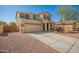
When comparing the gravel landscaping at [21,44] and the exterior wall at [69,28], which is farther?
the exterior wall at [69,28]

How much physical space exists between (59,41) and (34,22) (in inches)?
27.4

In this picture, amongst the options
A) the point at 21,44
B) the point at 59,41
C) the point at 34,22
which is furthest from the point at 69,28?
the point at 21,44

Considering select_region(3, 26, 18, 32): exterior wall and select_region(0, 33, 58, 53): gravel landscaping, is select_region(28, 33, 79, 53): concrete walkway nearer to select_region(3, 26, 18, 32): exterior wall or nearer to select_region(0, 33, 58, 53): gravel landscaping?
select_region(0, 33, 58, 53): gravel landscaping

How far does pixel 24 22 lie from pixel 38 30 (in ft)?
1.17

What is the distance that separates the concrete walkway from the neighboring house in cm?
14

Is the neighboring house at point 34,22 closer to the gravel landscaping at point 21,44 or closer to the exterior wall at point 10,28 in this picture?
the exterior wall at point 10,28

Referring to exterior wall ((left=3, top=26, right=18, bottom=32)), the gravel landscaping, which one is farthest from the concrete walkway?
exterior wall ((left=3, top=26, right=18, bottom=32))

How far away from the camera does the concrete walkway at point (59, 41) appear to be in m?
3.06

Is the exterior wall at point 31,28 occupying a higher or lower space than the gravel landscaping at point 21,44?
higher

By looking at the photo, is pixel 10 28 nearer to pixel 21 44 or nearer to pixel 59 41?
pixel 21 44

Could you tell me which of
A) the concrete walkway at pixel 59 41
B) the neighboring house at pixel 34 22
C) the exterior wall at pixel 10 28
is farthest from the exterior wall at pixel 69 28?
the exterior wall at pixel 10 28

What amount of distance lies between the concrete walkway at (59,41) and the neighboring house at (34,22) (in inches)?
5.7

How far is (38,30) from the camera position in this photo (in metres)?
3.25
